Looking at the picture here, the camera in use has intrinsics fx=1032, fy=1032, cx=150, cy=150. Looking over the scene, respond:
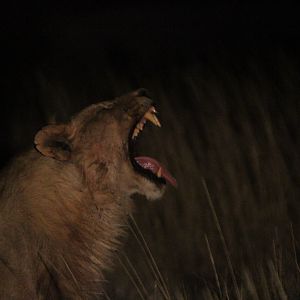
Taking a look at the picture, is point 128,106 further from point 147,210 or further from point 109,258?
point 147,210

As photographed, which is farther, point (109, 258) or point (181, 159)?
point (181, 159)

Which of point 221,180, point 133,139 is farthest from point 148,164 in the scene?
point 221,180

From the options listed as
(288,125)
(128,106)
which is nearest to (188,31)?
(288,125)

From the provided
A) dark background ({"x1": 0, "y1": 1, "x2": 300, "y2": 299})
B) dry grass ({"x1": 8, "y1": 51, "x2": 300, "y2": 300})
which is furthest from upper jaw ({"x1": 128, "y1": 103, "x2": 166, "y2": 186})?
dry grass ({"x1": 8, "y1": 51, "x2": 300, "y2": 300})

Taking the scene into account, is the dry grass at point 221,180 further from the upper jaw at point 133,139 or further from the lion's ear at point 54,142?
the lion's ear at point 54,142

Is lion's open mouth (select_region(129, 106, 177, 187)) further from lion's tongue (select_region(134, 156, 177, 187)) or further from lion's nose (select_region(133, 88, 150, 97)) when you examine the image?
lion's nose (select_region(133, 88, 150, 97))

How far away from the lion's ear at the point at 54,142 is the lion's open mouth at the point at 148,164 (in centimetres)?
31

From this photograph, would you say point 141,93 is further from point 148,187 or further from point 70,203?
point 70,203

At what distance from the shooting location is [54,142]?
182 inches

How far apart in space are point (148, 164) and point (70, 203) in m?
0.50

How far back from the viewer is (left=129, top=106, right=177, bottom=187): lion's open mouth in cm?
474

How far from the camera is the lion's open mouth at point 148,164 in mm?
4742

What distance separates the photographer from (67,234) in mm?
4480

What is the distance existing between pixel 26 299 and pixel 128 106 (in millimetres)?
1162
